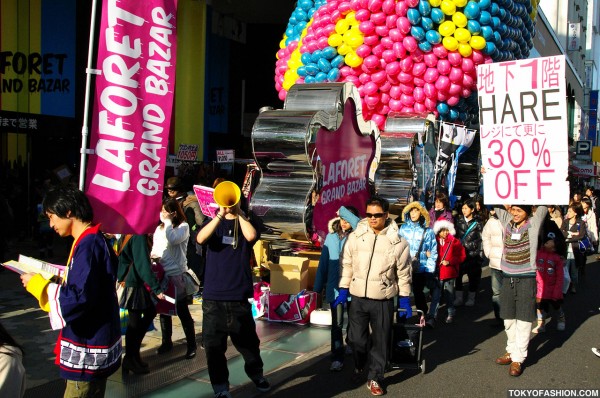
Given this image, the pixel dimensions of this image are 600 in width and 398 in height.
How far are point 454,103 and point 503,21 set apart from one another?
1893 millimetres

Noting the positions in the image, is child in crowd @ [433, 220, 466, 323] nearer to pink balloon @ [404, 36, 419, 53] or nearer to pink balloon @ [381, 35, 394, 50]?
pink balloon @ [404, 36, 419, 53]

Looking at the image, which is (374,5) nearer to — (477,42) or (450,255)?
(477,42)

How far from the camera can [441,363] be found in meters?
6.19

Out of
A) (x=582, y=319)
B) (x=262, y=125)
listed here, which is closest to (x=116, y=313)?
(x=262, y=125)

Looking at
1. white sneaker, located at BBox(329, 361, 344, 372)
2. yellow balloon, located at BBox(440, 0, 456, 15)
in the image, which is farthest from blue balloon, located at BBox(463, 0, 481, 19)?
white sneaker, located at BBox(329, 361, 344, 372)

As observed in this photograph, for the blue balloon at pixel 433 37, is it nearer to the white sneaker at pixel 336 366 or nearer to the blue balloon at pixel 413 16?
the blue balloon at pixel 413 16

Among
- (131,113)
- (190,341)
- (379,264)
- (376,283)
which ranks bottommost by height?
(190,341)

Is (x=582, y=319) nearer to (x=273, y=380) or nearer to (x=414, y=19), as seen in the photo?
(x=273, y=380)

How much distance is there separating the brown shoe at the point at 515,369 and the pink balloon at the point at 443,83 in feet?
23.2

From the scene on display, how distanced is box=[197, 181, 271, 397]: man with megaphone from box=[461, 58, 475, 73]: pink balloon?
8155mm

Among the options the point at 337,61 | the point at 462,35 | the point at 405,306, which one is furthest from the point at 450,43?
the point at 405,306

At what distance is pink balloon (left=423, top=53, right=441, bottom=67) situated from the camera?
11.7 meters

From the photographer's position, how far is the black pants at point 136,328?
17.8 ft

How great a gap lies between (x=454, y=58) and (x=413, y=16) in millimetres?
1111
